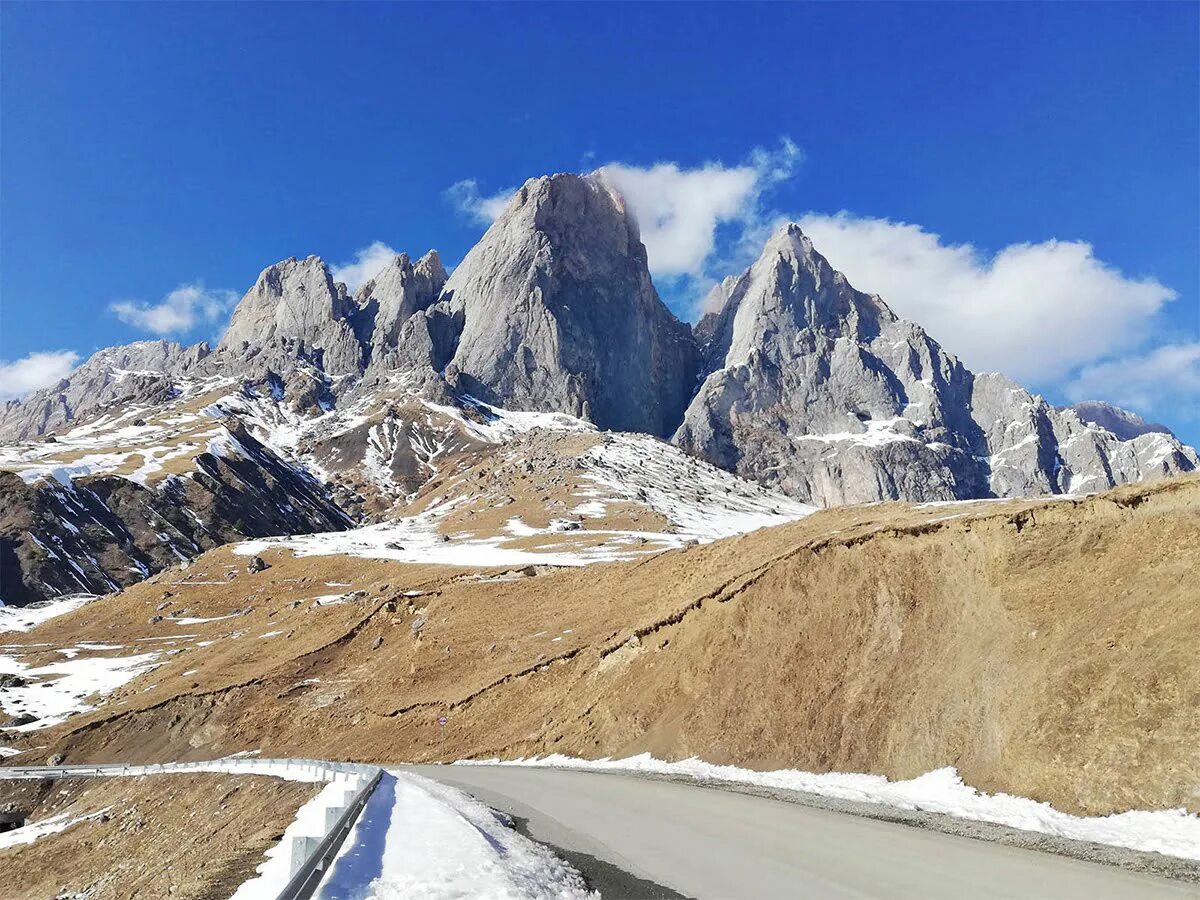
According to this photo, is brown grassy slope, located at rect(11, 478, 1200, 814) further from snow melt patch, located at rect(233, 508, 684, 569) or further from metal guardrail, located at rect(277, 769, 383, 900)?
snow melt patch, located at rect(233, 508, 684, 569)

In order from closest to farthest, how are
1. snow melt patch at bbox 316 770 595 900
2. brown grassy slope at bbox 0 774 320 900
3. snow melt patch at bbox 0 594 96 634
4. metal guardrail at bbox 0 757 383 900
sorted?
metal guardrail at bbox 0 757 383 900 < snow melt patch at bbox 316 770 595 900 < brown grassy slope at bbox 0 774 320 900 < snow melt patch at bbox 0 594 96 634

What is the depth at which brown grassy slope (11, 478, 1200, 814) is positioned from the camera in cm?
1689

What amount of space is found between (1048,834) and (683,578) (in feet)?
Answer: 123

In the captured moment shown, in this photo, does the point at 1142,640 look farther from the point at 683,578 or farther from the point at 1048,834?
the point at 683,578

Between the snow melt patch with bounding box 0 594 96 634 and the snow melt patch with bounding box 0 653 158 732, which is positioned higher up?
the snow melt patch with bounding box 0 594 96 634

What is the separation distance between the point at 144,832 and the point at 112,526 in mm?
146478

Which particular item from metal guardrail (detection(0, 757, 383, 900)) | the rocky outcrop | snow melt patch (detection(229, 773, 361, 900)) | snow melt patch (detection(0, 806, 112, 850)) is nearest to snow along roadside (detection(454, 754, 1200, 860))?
metal guardrail (detection(0, 757, 383, 900))

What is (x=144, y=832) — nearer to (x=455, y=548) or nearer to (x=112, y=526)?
(x=455, y=548)

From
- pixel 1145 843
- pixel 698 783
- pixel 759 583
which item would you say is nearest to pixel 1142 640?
pixel 1145 843

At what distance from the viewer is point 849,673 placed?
24531mm

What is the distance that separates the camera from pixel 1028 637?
20.3m

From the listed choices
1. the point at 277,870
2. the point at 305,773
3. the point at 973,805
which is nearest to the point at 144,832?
the point at 305,773

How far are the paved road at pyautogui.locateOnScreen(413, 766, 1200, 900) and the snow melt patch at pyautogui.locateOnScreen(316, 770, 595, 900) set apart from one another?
0.71 meters

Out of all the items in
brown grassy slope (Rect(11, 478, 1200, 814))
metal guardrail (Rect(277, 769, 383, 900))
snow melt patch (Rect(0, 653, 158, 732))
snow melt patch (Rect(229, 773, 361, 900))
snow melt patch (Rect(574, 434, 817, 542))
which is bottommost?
snow melt patch (Rect(0, 653, 158, 732))
